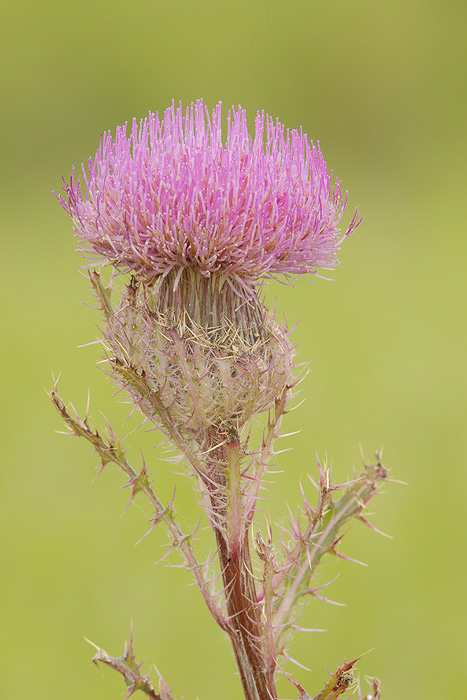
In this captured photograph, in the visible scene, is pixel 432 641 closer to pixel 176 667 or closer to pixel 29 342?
pixel 176 667

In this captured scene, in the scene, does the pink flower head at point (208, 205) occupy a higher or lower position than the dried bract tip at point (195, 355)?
higher

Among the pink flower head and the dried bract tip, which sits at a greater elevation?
the pink flower head

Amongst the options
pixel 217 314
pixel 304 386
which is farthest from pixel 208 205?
pixel 304 386

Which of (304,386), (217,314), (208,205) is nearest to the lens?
(208,205)

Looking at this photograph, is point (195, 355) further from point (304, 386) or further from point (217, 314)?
point (304, 386)

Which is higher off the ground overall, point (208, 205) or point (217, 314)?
point (208, 205)

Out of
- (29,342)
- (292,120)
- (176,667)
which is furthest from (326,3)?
(176,667)
